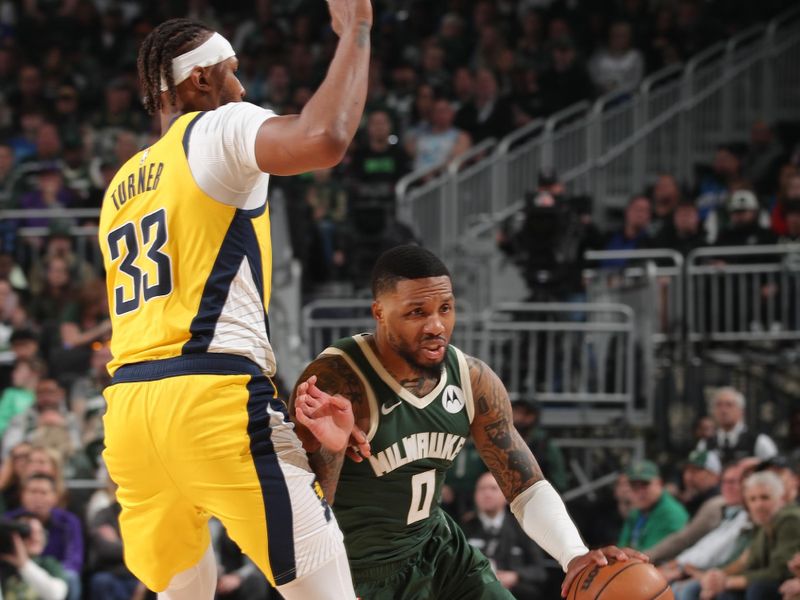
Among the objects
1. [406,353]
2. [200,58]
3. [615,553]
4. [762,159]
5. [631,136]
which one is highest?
[631,136]

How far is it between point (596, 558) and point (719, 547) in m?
4.60

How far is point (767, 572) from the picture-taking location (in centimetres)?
809

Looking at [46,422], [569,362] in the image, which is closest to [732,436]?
[569,362]

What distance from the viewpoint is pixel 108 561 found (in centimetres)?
916

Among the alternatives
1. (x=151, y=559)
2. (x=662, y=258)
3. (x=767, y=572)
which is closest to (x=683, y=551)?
(x=767, y=572)

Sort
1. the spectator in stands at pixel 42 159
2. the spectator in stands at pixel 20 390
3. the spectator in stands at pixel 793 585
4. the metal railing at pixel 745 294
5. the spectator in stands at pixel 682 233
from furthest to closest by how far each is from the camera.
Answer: the spectator in stands at pixel 42 159
the spectator in stands at pixel 682 233
the metal railing at pixel 745 294
the spectator in stands at pixel 20 390
the spectator in stands at pixel 793 585

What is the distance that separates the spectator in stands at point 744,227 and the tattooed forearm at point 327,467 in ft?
26.4

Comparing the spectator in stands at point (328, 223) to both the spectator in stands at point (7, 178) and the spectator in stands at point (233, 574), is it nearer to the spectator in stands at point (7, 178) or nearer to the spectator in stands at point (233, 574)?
the spectator in stands at point (7, 178)

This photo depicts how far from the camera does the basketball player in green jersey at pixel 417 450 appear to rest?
4.44 m

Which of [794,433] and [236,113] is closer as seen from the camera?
[236,113]

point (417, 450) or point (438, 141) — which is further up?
point (438, 141)

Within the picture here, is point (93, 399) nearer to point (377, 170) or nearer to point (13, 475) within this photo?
point (13, 475)

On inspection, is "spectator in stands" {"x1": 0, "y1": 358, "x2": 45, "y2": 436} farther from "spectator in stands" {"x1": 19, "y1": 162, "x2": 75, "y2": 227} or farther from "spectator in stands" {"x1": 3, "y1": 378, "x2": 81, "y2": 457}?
"spectator in stands" {"x1": 19, "y1": 162, "x2": 75, "y2": 227}

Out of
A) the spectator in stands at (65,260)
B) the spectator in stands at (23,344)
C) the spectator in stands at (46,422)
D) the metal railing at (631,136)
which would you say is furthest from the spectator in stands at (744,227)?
the spectator in stands at (23,344)
